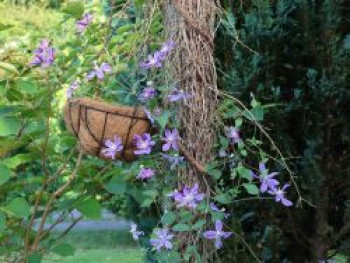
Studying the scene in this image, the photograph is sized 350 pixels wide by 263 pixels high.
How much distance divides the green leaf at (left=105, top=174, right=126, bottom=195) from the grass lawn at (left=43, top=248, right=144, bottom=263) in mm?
4790

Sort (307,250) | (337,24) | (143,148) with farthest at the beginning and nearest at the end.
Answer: (307,250) → (337,24) → (143,148)

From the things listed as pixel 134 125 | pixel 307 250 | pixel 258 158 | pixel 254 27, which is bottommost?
pixel 307 250

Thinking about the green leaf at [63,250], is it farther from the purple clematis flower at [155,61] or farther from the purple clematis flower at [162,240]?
the purple clematis flower at [155,61]

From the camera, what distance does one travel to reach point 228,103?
102 inches

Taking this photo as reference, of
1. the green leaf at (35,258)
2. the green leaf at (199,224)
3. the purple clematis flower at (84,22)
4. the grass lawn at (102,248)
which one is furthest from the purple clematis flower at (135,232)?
the grass lawn at (102,248)

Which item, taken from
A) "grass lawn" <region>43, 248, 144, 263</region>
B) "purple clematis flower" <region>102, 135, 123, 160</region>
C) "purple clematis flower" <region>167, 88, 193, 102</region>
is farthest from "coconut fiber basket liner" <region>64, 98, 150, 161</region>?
"grass lawn" <region>43, 248, 144, 263</region>

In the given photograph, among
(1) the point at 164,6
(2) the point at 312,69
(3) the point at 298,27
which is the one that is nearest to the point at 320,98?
(2) the point at 312,69

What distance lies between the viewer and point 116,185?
2.98m

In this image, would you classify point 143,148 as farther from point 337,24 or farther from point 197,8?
point 337,24

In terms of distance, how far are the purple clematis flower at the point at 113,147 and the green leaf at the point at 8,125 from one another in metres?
0.51

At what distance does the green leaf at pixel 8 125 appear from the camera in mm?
2887

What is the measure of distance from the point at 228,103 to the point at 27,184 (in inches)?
50.2

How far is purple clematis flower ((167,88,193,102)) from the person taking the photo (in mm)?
2424

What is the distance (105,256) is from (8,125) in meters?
5.44
